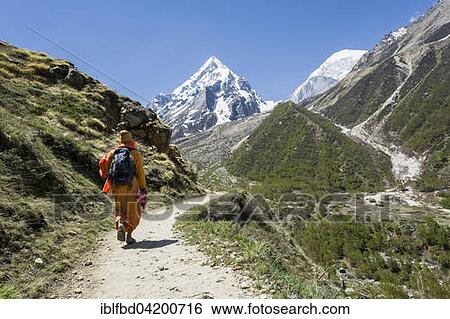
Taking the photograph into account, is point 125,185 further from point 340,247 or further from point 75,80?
point 340,247

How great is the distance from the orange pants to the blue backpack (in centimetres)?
18

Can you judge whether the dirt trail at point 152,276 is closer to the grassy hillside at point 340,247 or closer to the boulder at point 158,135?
the grassy hillside at point 340,247

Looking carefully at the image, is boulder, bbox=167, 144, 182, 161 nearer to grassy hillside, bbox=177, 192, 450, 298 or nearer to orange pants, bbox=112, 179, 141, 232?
grassy hillside, bbox=177, 192, 450, 298

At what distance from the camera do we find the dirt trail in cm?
631

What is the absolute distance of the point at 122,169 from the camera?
9.81m

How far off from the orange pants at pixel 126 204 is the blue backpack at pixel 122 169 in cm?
18

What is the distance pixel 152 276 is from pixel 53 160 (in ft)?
31.0

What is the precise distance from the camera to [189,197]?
24.5 m

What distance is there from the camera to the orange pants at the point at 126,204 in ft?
32.3

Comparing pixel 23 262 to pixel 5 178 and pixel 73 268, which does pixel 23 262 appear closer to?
pixel 73 268

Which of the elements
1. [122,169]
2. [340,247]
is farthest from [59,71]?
[340,247]

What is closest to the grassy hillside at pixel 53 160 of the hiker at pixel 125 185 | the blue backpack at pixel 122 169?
the hiker at pixel 125 185
